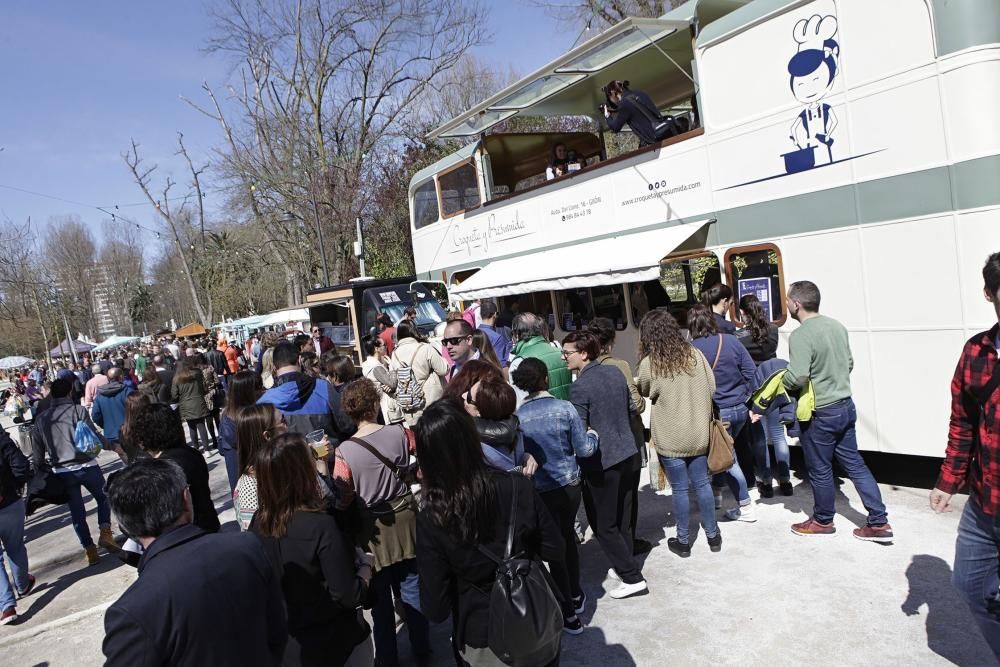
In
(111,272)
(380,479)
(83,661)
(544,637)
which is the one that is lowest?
(83,661)

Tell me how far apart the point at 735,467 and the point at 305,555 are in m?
3.73

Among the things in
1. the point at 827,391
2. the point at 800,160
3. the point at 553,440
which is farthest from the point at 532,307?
the point at 553,440

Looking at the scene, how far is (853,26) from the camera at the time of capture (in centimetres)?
545

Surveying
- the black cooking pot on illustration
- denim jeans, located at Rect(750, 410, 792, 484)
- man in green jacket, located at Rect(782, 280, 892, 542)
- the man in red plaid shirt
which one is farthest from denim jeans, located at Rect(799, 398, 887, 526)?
the black cooking pot on illustration

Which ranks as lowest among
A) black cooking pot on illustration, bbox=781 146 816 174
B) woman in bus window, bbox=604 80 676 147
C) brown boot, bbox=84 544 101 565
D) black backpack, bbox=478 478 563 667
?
brown boot, bbox=84 544 101 565

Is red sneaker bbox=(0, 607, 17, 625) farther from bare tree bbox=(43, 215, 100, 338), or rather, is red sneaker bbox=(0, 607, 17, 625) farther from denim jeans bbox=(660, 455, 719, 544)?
bare tree bbox=(43, 215, 100, 338)

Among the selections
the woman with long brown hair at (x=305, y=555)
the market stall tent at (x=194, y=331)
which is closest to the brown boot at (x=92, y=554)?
the woman with long brown hair at (x=305, y=555)

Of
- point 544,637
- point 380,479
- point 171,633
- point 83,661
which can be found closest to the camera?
point 171,633

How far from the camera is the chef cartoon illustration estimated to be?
5672 mm

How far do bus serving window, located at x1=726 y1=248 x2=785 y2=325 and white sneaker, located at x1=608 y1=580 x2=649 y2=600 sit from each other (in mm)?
3251

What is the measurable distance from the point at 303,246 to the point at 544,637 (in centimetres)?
3293

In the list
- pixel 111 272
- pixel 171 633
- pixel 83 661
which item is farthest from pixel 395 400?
pixel 111 272

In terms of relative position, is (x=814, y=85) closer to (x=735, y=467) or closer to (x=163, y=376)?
(x=735, y=467)

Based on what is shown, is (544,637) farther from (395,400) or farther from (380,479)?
(395,400)
